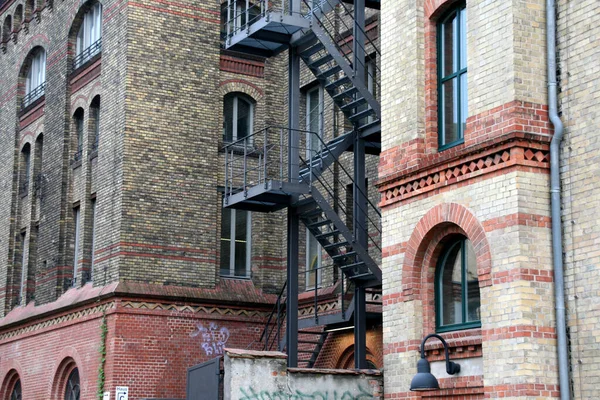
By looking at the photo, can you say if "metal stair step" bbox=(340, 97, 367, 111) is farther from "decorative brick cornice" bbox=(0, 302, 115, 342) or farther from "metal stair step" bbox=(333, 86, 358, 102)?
"decorative brick cornice" bbox=(0, 302, 115, 342)

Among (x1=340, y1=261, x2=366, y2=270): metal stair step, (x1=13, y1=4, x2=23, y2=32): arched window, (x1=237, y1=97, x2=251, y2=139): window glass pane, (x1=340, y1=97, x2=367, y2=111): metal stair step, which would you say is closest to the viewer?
(x1=340, y1=261, x2=366, y2=270): metal stair step

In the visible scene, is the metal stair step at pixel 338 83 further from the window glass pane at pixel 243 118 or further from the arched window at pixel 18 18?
the arched window at pixel 18 18

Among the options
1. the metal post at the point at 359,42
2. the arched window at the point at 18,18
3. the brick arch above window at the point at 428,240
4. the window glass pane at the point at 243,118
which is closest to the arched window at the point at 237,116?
the window glass pane at the point at 243,118

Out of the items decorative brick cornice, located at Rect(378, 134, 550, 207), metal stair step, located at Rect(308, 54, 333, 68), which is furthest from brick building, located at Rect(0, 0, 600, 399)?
metal stair step, located at Rect(308, 54, 333, 68)

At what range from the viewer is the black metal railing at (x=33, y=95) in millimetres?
32125

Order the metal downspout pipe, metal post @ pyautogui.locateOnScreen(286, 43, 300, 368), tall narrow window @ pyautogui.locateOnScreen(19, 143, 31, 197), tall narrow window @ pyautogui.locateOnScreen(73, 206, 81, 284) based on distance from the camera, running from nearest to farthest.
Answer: the metal downspout pipe
metal post @ pyautogui.locateOnScreen(286, 43, 300, 368)
tall narrow window @ pyautogui.locateOnScreen(73, 206, 81, 284)
tall narrow window @ pyautogui.locateOnScreen(19, 143, 31, 197)

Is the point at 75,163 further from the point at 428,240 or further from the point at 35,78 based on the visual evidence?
the point at 428,240

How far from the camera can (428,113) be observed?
643 inches

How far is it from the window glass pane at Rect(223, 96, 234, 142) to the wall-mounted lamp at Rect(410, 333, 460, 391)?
13072mm

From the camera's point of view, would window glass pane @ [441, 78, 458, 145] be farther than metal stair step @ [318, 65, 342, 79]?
No

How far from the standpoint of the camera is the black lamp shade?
14578 millimetres

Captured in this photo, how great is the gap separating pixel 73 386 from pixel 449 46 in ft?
47.7

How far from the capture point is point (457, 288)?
15.7 meters

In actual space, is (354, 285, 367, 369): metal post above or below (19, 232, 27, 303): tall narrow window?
below
